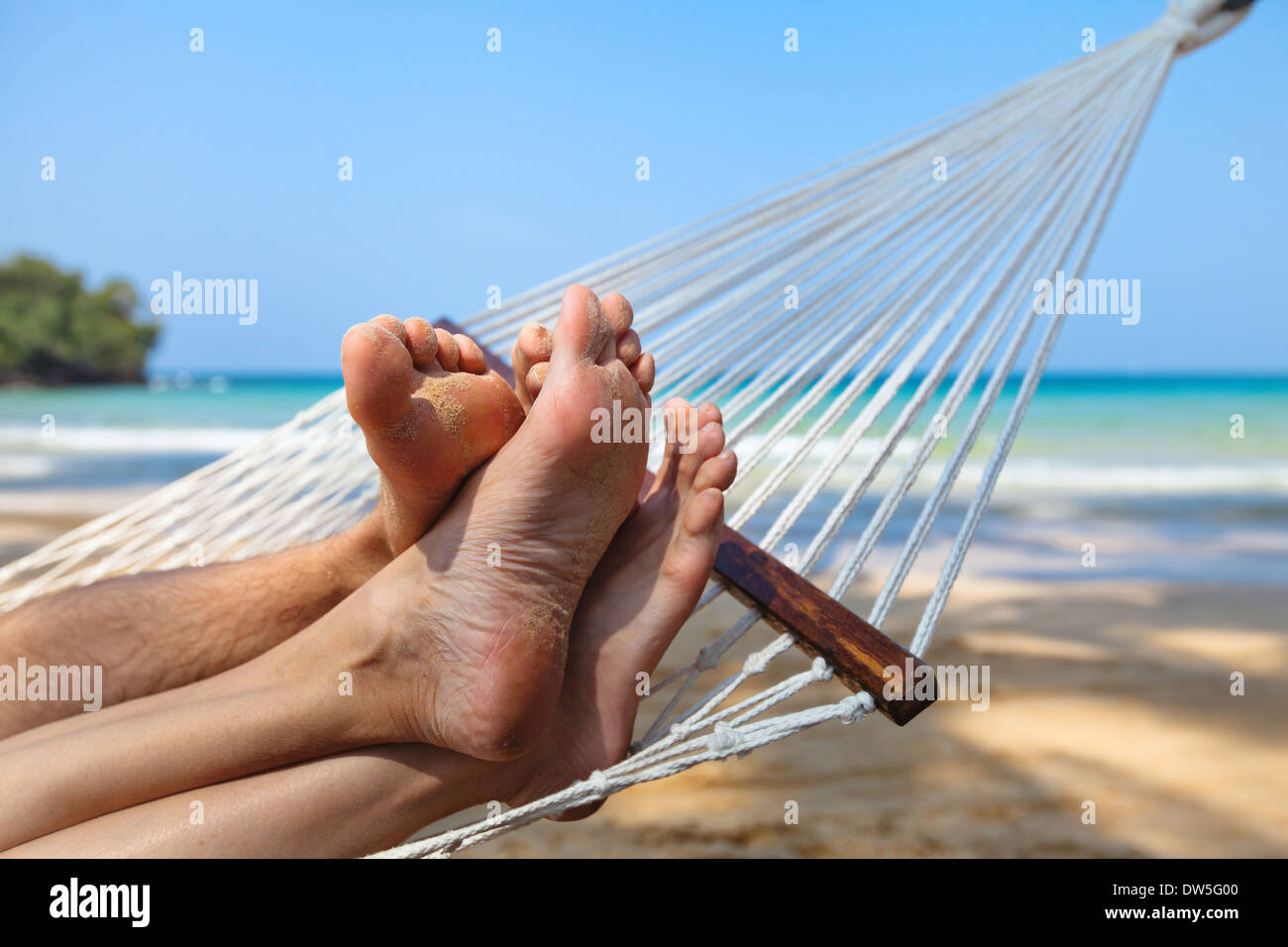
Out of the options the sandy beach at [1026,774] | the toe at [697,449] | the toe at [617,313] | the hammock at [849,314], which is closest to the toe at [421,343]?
the toe at [617,313]

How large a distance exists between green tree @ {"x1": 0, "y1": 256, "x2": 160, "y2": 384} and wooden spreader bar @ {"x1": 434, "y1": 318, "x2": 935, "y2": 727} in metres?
18.5

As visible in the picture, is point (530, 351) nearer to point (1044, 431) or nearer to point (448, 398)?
point (448, 398)

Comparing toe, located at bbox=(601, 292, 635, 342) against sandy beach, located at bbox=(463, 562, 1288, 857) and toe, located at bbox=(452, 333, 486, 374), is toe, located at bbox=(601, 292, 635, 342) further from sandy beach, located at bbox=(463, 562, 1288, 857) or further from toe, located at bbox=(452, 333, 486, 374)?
sandy beach, located at bbox=(463, 562, 1288, 857)

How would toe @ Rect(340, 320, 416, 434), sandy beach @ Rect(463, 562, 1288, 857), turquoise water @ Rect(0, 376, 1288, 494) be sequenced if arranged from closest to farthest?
toe @ Rect(340, 320, 416, 434), sandy beach @ Rect(463, 562, 1288, 857), turquoise water @ Rect(0, 376, 1288, 494)

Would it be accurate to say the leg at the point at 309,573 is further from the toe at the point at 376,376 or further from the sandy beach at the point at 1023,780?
the sandy beach at the point at 1023,780

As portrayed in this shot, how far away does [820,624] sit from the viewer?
0.89 m

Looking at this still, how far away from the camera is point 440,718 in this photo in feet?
2.40

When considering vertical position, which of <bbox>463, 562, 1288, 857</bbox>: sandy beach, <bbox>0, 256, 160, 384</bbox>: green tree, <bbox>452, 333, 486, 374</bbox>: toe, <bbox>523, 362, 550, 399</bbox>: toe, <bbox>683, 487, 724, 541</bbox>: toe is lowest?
<bbox>463, 562, 1288, 857</bbox>: sandy beach

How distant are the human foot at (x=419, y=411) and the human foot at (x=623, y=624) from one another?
16 centimetres

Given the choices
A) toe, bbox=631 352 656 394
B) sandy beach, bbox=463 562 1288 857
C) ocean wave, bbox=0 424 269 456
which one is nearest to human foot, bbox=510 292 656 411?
toe, bbox=631 352 656 394

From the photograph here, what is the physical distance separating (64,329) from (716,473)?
61.7ft

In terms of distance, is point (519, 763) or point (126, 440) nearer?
point (519, 763)

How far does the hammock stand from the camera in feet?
3.65

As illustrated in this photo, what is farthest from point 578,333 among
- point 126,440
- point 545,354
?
point 126,440
